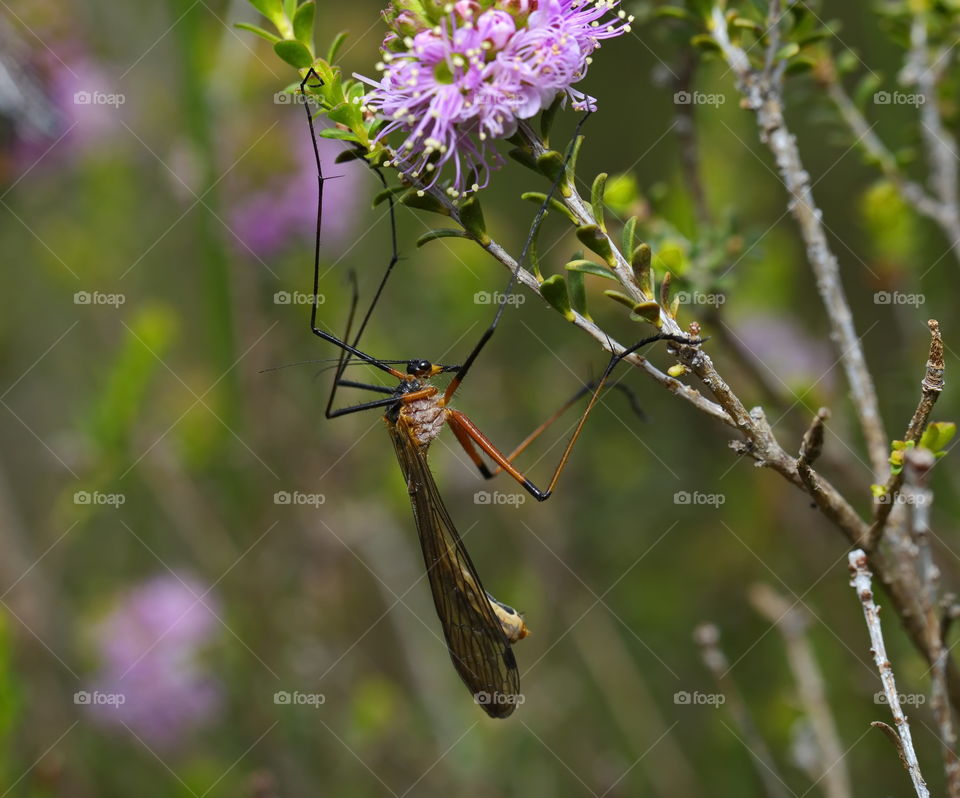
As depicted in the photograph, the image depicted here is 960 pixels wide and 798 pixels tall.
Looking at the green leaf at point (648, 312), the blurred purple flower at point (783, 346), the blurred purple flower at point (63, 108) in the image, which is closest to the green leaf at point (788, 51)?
the green leaf at point (648, 312)

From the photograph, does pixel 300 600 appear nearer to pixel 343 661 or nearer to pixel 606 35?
pixel 343 661

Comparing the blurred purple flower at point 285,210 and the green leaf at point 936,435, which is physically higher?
the green leaf at point 936,435

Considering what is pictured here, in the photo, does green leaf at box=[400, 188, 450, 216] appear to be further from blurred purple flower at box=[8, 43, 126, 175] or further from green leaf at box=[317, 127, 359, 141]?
blurred purple flower at box=[8, 43, 126, 175]

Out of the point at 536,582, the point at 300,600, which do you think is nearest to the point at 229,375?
the point at 300,600

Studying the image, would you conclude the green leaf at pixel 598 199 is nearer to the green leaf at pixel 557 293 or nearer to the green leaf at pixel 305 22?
the green leaf at pixel 557 293

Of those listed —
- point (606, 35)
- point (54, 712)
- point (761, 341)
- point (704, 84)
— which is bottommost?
point (54, 712)
